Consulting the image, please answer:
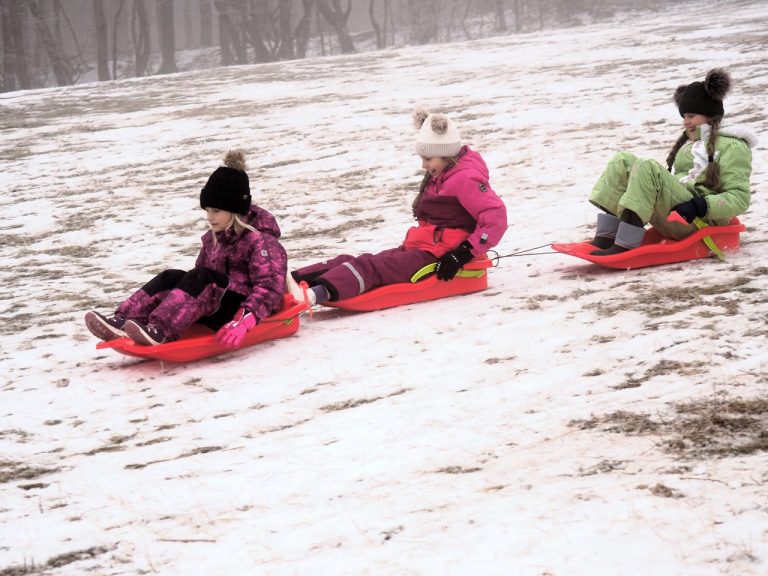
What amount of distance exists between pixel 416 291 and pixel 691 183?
152cm

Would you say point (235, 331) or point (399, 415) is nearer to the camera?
point (399, 415)

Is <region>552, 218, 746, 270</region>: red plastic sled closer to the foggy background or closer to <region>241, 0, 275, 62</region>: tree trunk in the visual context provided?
the foggy background

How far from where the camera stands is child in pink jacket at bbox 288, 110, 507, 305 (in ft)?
14.6

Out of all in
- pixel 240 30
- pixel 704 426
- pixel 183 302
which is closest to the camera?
pixel 704 426

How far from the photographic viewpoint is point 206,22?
32812mm

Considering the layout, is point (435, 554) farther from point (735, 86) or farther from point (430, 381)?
point (735, 86)

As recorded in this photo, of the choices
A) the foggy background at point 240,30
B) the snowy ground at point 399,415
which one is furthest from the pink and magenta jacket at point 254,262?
the foggy background at point 240,30

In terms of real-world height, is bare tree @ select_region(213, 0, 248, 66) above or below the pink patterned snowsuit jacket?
above

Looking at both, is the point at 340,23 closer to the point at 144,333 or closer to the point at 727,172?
the point at 727,172

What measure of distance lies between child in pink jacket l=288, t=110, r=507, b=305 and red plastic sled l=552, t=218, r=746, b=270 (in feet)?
1.67

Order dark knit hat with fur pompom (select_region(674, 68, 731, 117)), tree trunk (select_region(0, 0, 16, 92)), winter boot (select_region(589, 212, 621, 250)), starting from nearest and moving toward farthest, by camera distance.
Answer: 1. dark knit hat with fur pompom (select_region(674, 68, 731, 117))
2. winter boot (select_region(589, 212, 621, 250))
3. tree trunk (select_region(0, 0, 16, 92))

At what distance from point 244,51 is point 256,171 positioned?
63.4ft

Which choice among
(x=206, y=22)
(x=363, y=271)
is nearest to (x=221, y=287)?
(x=363, y=271)

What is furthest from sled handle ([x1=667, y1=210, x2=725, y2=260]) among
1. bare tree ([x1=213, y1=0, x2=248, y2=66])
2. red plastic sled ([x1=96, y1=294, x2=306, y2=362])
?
bare tree ([x1=213, y1=0, x2=248, y2=66])
